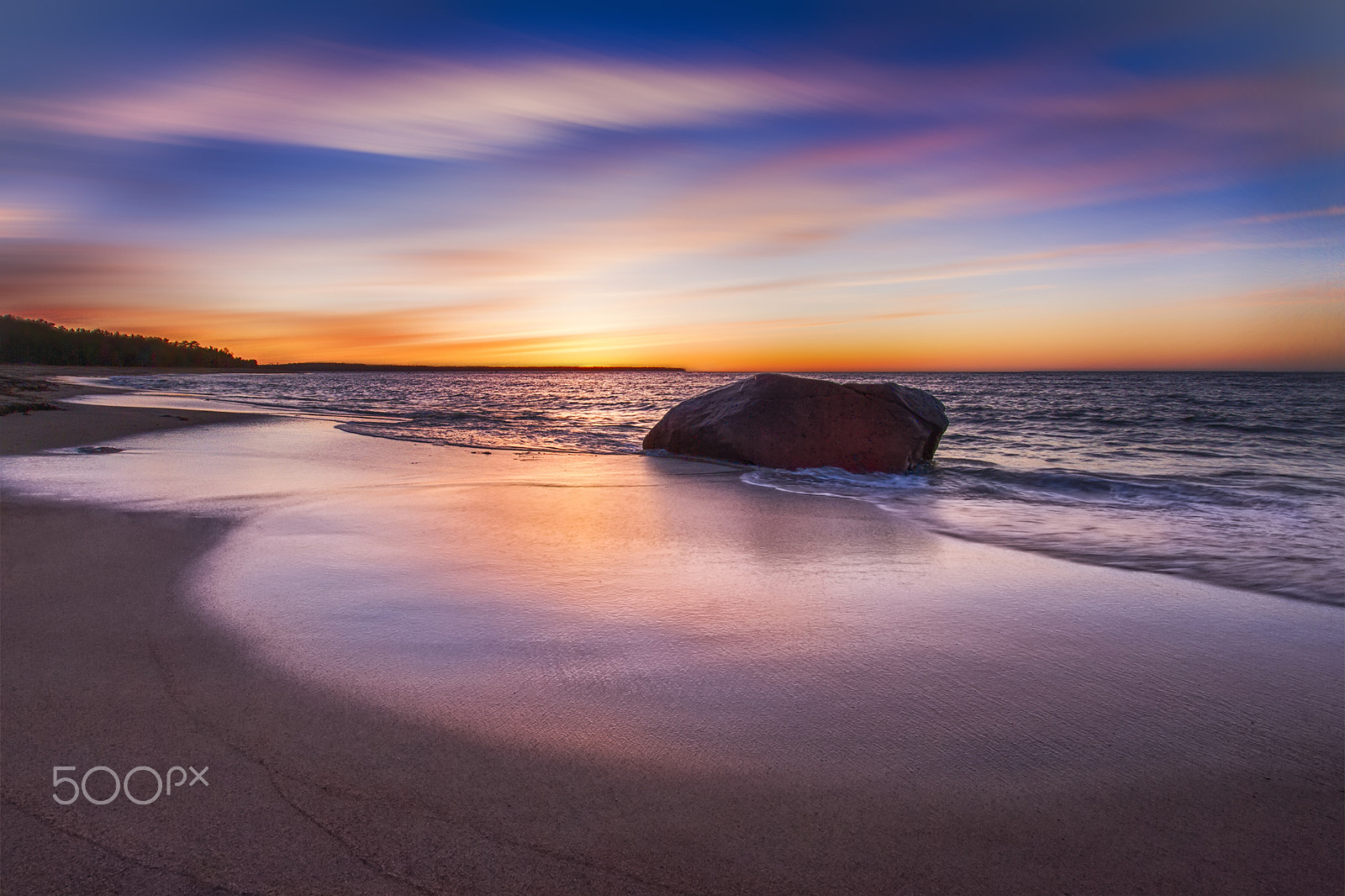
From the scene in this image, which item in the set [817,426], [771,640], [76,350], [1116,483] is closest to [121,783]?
[771,640]

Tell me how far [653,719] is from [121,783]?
1349 mm

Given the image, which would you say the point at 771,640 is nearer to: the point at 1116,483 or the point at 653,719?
the point at 653,719

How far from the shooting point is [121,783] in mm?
1697

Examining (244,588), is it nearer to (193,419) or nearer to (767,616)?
(767,616)

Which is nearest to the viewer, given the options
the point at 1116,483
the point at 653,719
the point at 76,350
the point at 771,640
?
the point at 653,719

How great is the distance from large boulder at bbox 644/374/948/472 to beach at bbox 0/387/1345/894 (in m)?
4.41

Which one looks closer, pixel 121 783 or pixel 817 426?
pixel 121 783

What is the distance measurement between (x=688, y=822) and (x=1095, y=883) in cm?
86

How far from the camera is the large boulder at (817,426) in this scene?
8617 mm

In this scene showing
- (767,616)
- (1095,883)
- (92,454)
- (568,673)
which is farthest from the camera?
(92,454)

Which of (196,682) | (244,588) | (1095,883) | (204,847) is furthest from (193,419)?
(1095,883)

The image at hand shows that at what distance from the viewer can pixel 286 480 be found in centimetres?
646

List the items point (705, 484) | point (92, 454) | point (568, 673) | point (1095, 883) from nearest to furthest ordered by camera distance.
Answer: point (1095, 883), point (568, 673), point (705, 484), point (92, 454)

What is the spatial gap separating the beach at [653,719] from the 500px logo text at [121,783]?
0.08 feet
